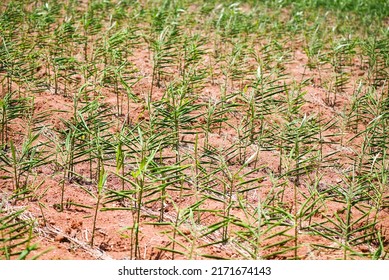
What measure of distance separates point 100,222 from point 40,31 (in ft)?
8.57

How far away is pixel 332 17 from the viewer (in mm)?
6008

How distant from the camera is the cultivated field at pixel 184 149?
5.87ft

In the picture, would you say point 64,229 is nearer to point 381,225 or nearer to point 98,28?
point 381,225

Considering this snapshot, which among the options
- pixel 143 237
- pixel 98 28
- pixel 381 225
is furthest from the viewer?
pixel 98 28

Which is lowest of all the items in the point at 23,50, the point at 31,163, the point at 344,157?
the point at 344,157

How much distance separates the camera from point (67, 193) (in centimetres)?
211

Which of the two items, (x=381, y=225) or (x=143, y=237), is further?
(x=381, y=225)

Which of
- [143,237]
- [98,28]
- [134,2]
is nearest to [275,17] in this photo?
[134,2]

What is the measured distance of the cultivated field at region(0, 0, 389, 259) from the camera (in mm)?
1788

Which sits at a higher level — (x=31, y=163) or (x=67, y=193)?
(x=31, y=163)

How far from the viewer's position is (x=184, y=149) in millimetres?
2531

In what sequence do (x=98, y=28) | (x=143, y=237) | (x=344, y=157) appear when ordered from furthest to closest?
(x=98, y=28), (x=344, y=157), (x=143, y=237)

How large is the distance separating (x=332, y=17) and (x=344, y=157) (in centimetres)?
392
